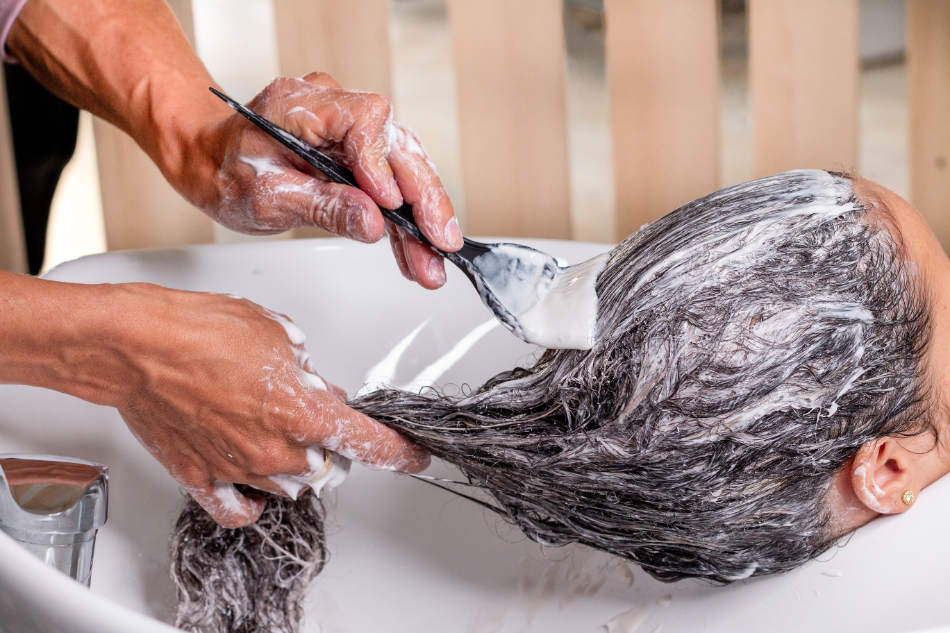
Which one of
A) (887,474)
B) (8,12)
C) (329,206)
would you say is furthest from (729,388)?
(8,12)

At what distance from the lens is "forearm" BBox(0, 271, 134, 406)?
29.6 inches

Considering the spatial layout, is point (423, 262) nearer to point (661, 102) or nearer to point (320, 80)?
point (320, 80)

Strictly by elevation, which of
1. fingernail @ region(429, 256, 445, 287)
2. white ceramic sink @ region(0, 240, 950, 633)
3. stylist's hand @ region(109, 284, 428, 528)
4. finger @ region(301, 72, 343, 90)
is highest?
finger @ region(301, 72, 343, 90)

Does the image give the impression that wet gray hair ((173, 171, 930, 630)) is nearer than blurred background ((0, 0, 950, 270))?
Yes

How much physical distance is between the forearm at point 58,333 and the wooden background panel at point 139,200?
91 cm

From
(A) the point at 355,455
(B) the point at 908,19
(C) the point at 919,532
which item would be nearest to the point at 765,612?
(C) the point at 919,532

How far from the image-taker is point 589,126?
217 cm

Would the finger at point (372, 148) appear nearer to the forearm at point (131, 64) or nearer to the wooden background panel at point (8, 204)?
the forearm at point (131, 64)

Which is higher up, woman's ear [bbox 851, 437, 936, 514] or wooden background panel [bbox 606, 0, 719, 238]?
wooden background panel [bbox 606, 0, 719, 238]

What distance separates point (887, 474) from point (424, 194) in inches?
18.4

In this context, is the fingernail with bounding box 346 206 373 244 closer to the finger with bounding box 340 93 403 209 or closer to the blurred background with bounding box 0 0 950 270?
the finger with bounding box 340 93 403 209

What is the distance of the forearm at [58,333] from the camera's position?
2.47ft

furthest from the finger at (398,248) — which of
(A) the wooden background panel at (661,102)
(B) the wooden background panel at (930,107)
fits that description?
(B) the wooden background panel at (930,107)

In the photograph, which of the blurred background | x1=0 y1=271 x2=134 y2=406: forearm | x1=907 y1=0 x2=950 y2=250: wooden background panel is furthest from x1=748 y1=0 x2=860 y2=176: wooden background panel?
x1=0 y1=271 x2=134 y2=406: forearm
